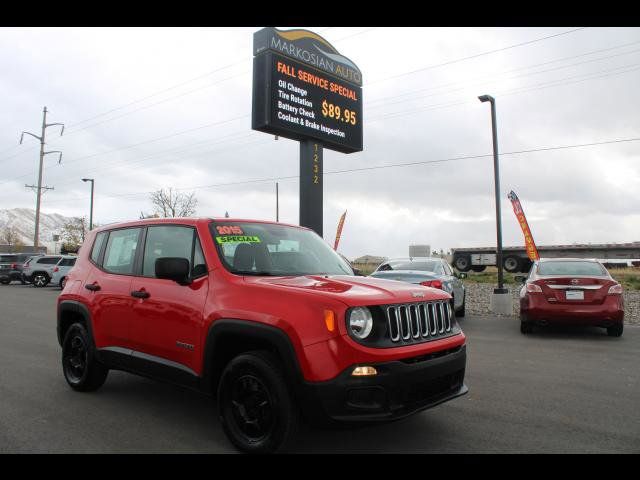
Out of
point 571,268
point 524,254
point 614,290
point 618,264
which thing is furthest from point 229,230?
point 618,264

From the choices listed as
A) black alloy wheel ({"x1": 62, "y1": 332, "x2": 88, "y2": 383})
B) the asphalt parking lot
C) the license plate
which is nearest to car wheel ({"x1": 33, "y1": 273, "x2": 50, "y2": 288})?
the asphalt parking lot

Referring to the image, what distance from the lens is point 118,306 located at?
16.7 ft

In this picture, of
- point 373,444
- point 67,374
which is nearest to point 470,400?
point 373,444

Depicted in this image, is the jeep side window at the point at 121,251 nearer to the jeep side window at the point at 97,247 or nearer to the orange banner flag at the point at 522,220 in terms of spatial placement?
the jeep side window at the point at 97,247

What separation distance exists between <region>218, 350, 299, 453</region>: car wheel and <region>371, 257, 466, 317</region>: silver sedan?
649 cm

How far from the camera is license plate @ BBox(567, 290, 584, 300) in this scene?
941 centimetres

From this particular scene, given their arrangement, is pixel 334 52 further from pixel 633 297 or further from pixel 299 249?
pixel 299 249

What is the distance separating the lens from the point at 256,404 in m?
3.80

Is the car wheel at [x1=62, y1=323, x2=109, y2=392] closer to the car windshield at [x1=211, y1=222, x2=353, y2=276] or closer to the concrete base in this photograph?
the car windshield at [x1=211, y1=222, x2=353, y2=276]

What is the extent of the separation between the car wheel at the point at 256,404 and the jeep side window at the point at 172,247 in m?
0.97

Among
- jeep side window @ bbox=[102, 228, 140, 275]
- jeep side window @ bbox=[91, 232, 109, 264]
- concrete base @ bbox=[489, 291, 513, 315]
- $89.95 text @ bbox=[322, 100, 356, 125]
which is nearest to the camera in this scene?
jeep side window @ bbox=[102, 228, 140, 275]

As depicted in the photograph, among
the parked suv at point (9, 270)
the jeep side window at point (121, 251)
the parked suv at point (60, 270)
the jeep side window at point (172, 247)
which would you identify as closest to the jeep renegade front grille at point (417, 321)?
the jeep side window at point (172, 247)
